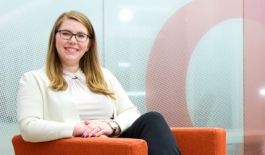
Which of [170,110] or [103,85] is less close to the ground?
[103,85]

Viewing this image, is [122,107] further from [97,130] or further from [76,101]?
[97,130]

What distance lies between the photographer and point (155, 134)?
1.86 metres

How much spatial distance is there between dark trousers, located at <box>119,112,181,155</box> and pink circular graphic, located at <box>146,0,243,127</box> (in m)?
1.01

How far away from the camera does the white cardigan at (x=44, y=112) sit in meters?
1.81

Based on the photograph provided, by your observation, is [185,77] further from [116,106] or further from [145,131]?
[145,131]

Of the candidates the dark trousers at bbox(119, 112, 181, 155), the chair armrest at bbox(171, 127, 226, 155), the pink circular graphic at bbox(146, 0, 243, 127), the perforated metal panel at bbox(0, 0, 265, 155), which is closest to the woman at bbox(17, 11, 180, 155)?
the dark trousers at bbox(119, 112, 181, 155)

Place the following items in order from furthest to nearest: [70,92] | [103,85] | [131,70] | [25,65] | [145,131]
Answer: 1. [131,70]
2. [25,65]
3. [103,85]
4. [70,92]
5. [145,131]

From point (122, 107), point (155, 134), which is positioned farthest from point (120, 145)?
point (122, 107)

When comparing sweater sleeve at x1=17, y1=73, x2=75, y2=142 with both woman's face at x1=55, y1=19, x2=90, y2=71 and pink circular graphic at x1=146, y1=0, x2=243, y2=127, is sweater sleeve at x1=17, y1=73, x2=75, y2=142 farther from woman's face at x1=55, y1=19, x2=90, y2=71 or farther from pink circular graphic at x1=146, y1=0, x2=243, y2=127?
pink circular graphic at x1=146, y1=0, x2=243, y2=127

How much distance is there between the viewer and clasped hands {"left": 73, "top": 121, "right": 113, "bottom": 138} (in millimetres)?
1849

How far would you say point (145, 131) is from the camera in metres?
1.92

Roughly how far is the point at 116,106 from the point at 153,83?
75 cm

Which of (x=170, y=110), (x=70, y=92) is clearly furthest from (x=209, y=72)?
(x=70, y=92)

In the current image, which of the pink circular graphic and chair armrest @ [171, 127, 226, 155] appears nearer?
chair armrest @ [171, 127, 226, 155]
